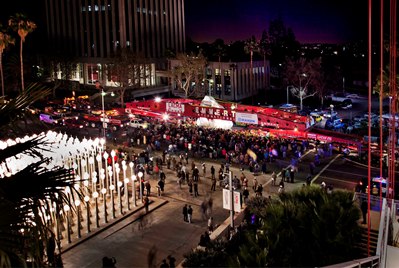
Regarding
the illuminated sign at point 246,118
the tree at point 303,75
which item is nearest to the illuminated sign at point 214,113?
the illuminated sign at point 246,118

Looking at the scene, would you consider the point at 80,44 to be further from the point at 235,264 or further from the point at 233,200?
the point at 235,264

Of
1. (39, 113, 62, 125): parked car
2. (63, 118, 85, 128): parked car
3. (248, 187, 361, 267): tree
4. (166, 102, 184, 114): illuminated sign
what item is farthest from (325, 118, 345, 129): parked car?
(248, 187, 361, 267): tree

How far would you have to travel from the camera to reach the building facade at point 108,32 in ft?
298

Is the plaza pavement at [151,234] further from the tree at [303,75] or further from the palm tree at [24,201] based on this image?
the tree at [303,75]

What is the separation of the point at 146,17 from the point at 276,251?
83726mm

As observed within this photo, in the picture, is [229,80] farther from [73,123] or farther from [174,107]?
[174,107]

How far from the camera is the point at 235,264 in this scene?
15344 millimetres

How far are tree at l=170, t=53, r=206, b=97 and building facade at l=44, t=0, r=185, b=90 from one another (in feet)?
39.4

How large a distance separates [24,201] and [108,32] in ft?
295

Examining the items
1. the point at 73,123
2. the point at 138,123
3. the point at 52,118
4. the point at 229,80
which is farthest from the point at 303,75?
the point at 52,118

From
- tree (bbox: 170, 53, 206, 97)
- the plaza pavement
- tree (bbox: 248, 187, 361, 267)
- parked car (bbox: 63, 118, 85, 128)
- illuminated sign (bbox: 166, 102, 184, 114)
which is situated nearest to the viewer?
tree (bbox: 248, 187, 361, 267)

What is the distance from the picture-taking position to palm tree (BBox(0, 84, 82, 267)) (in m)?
4.50

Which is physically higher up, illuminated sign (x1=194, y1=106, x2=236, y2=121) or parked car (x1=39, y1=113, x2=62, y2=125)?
illuminated sign (x1=194, y1=106, x2=236, y2=121)

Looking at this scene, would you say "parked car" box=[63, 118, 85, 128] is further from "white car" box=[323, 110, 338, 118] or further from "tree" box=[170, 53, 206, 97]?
"white car" box=[323, 110, 338, 118]
